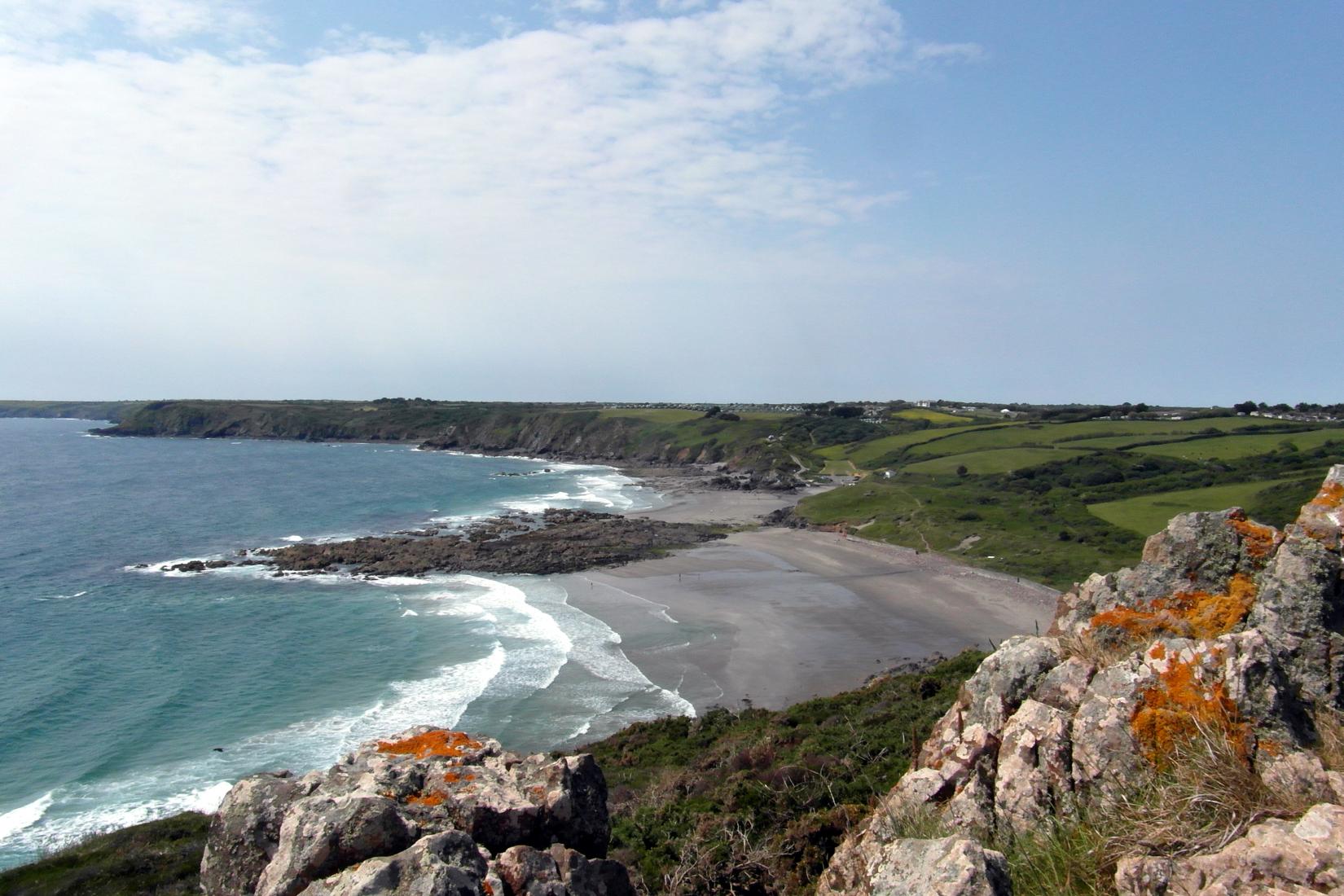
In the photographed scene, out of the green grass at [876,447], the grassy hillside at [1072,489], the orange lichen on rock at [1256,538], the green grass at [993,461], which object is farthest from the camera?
the green grass at [876,447]

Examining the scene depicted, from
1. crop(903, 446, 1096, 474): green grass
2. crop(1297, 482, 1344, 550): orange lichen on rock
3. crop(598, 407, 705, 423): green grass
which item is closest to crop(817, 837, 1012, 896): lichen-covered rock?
crop(1297, 482, 1344, 550): orange lichen on rock

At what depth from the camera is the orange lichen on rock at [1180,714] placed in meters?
5.88

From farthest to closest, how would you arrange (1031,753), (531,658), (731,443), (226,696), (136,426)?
(136,426) < (731,443) < (531,658) < (226,696) < (1031,753)

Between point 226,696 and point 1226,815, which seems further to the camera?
point 226,696

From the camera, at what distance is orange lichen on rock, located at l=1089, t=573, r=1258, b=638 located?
788cm

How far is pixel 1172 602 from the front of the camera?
8477mm

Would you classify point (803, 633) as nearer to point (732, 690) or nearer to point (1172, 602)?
point (732, 690)

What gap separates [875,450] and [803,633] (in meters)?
73.5

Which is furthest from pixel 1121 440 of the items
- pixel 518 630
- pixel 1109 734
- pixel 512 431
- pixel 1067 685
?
pixel 512 431

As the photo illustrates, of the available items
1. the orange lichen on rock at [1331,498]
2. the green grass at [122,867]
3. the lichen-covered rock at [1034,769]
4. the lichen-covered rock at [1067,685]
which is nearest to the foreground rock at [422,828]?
the lichen-covered rock at [1034,769]

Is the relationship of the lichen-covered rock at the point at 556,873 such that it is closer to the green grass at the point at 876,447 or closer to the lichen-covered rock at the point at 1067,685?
the lichen-covered rock at the point at 1067,685

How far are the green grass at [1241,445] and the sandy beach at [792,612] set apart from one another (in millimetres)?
36796

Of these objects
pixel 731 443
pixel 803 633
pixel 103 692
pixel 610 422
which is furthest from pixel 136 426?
pixel 803 633

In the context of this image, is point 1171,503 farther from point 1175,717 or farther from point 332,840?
point 332,840
